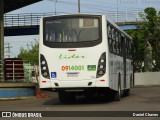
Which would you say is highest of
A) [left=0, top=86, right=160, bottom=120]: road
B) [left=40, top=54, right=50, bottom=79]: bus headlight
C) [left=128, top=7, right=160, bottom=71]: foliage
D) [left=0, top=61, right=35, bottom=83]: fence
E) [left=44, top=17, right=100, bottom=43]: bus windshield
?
[left=128, top=7, right=160, bottom=71]: foliage

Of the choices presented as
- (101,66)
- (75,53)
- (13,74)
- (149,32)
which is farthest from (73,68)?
(149,32)

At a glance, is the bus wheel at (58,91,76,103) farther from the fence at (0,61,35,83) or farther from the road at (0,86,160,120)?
the fence at (0,61,35,83)

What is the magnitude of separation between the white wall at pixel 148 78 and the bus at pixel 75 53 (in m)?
33.6

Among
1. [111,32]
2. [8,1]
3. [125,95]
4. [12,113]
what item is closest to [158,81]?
[8,1]

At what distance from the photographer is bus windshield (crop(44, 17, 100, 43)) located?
19.3m

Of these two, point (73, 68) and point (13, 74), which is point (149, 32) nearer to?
point (13, 74)

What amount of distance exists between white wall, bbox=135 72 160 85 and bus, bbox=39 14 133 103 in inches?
1325

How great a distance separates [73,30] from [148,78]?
34.9 m

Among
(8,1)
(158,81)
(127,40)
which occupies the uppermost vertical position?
(8,1)

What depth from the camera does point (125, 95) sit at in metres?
27.7

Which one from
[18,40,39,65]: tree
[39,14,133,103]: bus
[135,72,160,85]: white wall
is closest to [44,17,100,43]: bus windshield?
[39,14,133,103]: bus

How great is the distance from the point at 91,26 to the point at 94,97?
7.19 m

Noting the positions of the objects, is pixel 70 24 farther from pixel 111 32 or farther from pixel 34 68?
pixel 34 68

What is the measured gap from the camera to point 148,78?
53.3m
